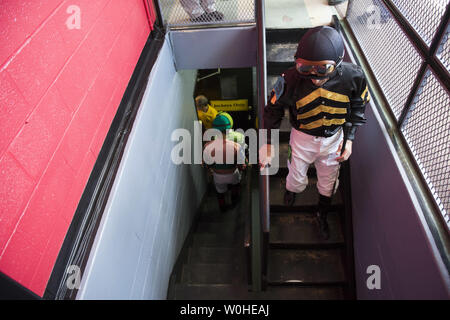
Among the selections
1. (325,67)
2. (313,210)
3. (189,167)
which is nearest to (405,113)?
(325,67)

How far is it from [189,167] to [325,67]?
10.6ft

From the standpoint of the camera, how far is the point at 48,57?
1718 millimetres

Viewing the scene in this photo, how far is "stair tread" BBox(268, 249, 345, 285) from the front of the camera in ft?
10.9

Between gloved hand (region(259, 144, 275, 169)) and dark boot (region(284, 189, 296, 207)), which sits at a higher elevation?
dark boot (region(284, 189, 296, 207))

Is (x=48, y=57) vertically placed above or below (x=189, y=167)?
below

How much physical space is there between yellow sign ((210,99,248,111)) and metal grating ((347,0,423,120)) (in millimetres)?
3358

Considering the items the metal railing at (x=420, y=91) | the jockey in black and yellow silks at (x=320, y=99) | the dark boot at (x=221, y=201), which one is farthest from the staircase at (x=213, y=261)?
the metal railing at (x=420, y=91)

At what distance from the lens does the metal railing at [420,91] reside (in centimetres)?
185

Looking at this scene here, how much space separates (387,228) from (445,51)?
4.21ft

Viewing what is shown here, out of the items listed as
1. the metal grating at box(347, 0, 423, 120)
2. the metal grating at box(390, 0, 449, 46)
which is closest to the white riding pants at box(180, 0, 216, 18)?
the metal grating at box(347, 0, 423, 120)

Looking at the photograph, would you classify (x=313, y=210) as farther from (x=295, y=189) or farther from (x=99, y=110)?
(x=99, y=110)

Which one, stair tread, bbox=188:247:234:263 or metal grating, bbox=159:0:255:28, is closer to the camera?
metal grating, bbox=159:0:255:28

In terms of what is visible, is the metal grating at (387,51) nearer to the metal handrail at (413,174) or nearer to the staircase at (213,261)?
the metal handrail at (413,174)

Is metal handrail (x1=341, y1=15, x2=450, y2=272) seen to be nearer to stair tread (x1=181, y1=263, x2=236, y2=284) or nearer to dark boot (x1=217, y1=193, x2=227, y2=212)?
stair tread (x1=181, y1=263, x2=236, y2=284)
